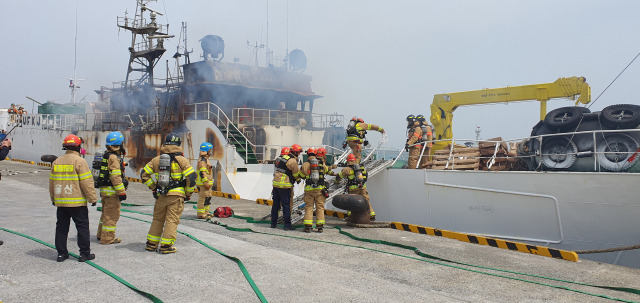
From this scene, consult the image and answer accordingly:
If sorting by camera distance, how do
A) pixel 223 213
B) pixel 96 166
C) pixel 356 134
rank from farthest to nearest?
pixel 356 134 < pixel 223 213 < pixel 96 166

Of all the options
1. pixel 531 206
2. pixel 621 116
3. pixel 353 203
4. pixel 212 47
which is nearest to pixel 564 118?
pixel 621 116

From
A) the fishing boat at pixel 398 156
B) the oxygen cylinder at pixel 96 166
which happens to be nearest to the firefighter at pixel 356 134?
the fishing boat at pixel 398 156

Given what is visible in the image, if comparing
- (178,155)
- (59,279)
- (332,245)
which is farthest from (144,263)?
(332,245)

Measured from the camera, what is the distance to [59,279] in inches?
201

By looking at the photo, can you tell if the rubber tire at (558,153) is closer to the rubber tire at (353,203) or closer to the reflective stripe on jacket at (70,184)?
the rubber tire at (353,203)

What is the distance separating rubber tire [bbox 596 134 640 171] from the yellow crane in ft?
8.47

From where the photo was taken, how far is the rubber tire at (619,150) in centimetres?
832

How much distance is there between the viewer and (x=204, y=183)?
32.6ft

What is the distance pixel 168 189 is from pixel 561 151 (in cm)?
737

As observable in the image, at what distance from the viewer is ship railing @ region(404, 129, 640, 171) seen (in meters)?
8.42

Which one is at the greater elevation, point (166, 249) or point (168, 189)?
point (168, 189)

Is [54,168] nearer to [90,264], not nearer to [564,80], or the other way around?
[90,264]

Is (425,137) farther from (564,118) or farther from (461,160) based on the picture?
(564,118)

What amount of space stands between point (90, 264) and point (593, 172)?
806 cm
